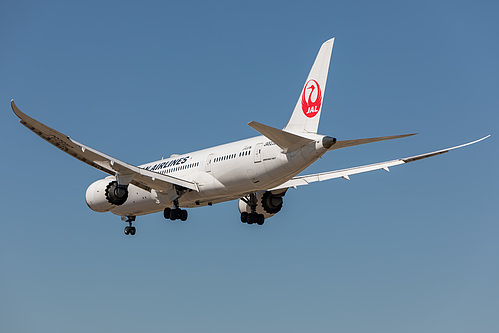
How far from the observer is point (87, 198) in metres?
46.5

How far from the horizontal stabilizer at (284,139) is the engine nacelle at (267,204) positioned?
8.59 meters

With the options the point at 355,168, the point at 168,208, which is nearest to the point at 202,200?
the point at 168,208

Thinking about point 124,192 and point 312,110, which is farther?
point 124,192

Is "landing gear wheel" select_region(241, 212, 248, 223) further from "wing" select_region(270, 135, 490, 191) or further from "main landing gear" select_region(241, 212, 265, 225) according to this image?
"wing" select_region(270, 135, 490, 191)

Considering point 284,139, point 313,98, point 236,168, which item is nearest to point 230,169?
point 236,168

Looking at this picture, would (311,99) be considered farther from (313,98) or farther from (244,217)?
(244,217)

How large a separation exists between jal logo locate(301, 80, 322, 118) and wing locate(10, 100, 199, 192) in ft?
25.6

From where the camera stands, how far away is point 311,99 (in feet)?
127

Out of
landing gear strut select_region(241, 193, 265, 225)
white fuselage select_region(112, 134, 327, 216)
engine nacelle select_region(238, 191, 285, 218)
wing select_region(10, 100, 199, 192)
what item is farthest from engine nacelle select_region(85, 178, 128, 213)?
engine nacelle select_region(238, 191, 285, 218)

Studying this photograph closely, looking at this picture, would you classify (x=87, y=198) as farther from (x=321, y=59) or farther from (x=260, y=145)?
(x=321, y=59)

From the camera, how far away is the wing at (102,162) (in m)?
38.1

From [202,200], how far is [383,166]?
10358 mm

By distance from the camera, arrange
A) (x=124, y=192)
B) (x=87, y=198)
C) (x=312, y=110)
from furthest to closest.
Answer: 1. (x=87, y=198)
2. (x=124, y=192)
3. (x=312, y=110)

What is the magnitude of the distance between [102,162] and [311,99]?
1162 cm
